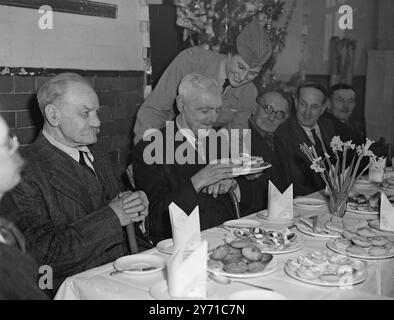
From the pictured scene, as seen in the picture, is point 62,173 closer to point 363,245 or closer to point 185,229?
point 185,229

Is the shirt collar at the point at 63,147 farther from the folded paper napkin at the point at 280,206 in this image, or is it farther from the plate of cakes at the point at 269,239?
the folded paper napkin at the point at 280,206

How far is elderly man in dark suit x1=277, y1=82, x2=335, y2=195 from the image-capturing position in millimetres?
Result: 4398

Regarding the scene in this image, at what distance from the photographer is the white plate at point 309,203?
319cm

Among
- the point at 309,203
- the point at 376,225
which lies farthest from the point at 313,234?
the point at 309,203

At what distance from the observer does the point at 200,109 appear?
318cm

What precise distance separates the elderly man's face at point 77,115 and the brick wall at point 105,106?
77 cm

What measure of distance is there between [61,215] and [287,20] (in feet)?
16.4

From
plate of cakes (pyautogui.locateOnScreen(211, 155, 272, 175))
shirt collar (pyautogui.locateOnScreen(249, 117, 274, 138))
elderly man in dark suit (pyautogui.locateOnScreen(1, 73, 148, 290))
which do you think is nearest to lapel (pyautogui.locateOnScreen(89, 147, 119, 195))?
elderly man in dark suit (pyautogui.locateOnScreen(1, 73, 148, 290))

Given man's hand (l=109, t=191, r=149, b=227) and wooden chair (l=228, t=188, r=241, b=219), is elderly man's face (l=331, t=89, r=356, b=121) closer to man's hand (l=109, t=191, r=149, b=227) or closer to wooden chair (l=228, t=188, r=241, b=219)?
wooden chair (l=228, t=188, r=241, b=219)

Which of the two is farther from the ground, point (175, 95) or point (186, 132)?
point (175, 95)

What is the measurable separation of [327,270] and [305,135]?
266 centimetres

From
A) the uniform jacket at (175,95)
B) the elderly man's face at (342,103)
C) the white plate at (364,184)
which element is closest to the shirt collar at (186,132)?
the uniform jacket at (175,95)

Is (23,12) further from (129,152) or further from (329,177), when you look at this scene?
(329,177)

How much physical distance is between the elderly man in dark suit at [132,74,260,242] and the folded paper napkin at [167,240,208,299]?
125 centimetres
